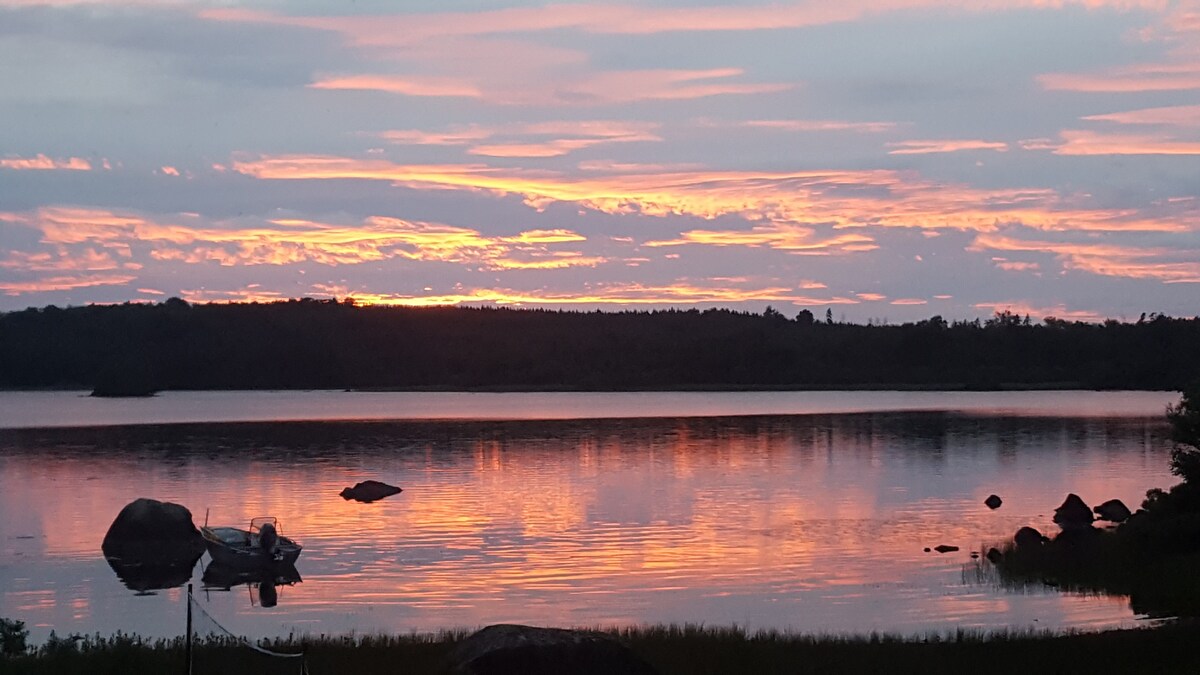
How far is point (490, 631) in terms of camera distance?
66.4ft

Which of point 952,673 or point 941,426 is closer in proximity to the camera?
point 952,673

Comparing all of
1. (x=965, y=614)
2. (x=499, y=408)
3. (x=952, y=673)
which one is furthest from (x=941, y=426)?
(x=952, y=673)

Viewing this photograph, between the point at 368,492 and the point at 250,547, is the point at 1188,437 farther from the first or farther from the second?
the point at 368,492

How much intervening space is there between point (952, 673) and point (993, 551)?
20141mm

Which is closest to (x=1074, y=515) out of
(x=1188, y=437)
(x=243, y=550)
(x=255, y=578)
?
(x=1188, y=437)

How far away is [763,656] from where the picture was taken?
76.1 ft

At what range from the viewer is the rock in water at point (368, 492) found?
2430 inches

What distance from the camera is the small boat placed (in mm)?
41750

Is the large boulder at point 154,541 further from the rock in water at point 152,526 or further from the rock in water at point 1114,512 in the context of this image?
the rock in water at point 1114,512

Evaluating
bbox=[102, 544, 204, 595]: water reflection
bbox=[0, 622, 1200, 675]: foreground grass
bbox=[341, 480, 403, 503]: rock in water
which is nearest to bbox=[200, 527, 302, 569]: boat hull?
bbox=[102, 544, 204, 595]: water reflection

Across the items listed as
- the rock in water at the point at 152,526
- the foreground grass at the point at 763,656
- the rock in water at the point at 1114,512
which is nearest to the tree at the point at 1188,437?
the rock in water at the point at 1114,512

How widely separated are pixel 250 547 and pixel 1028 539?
2430cm

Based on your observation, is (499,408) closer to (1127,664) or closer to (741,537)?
(741,537)

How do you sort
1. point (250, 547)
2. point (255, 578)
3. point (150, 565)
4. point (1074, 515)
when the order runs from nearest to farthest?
point (255, 578), point (250, 547), point (150, 565), point (1074, 515)
